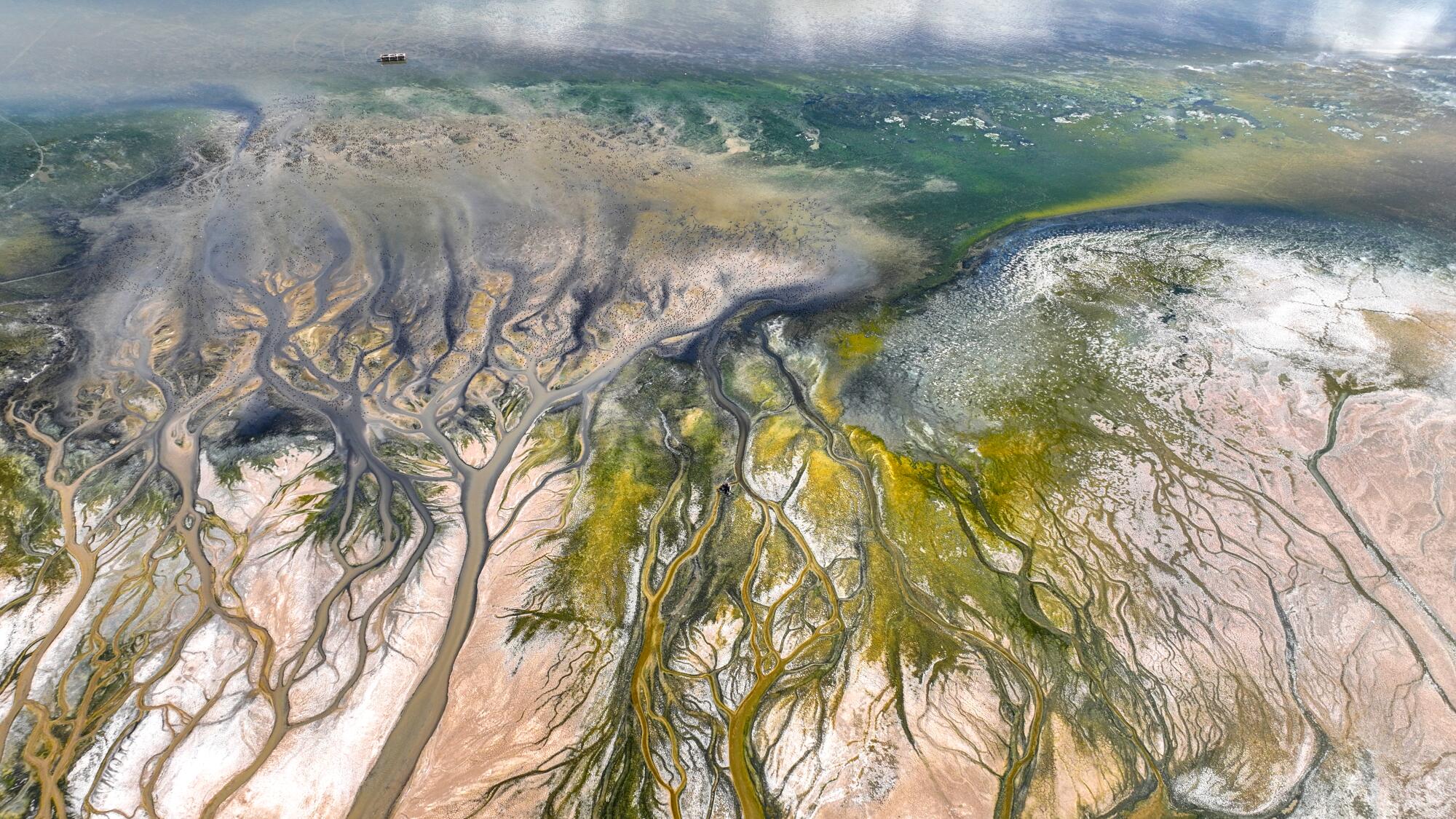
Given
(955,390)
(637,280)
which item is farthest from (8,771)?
(955,390)

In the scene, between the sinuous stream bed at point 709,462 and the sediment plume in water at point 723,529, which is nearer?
the sediment plume in water at point 723,529

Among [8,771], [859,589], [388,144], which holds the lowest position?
[8,771]

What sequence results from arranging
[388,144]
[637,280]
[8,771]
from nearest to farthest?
[8,771], [637,280], [388,144]

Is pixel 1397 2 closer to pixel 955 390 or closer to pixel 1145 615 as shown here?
pixel 955 390

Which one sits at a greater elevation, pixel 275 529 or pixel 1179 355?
pixel 1179 355

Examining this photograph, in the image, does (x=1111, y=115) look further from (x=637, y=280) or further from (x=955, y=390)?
(x=637, y=280)

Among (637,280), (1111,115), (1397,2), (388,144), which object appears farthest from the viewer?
(1397,2)

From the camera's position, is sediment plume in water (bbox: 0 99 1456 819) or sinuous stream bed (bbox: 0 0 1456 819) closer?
sediment plume in water (bbox: 0 99 1456 819)

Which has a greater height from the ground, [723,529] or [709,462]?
[709,462]

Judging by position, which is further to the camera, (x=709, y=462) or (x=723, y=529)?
(x=709, y=462)

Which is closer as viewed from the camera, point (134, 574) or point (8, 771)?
point (8, 771)
